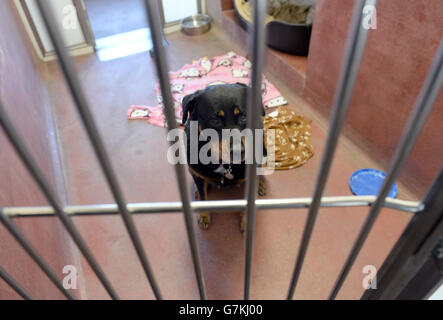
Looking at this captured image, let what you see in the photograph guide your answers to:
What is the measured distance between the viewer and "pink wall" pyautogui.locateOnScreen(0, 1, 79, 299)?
875 millimetres

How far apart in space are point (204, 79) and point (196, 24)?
109 centimetres

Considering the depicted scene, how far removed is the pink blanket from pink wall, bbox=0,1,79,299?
661 mm

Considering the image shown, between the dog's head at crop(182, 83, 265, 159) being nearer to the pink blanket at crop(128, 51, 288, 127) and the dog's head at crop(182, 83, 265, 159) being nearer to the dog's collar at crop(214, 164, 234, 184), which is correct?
the dog's collar at crop(214, 164, 234, 184)

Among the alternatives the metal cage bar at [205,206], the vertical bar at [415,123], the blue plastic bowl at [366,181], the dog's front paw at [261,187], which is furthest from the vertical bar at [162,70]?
the blue plastic bowl at [366,181]

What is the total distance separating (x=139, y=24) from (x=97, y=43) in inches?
21.2

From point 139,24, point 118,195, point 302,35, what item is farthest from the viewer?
point 139,24

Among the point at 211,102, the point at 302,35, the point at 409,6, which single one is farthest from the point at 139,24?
the point at 409,6

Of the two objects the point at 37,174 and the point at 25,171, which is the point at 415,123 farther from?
the point at 25,171

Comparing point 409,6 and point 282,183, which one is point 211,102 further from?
point 409,6

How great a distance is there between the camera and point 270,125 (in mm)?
2045

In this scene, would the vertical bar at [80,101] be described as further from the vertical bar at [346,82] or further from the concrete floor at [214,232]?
the concrete floor at [214,232]

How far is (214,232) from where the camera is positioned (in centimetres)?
157
